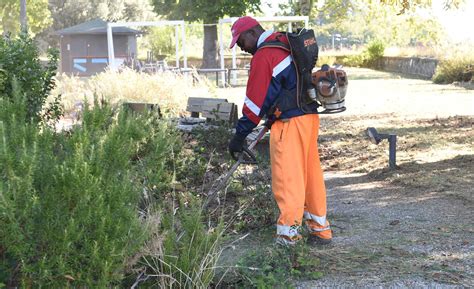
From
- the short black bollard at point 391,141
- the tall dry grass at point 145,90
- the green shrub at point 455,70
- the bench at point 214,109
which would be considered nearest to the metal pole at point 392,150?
the short black bollard at point 391,141

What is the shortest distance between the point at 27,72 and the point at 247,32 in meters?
1.97

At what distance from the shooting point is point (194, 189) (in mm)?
7172

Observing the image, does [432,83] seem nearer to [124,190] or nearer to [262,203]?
[262,203]

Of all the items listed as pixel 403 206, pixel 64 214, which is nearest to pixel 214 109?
pixel 403 206

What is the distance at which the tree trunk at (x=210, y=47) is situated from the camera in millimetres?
40094

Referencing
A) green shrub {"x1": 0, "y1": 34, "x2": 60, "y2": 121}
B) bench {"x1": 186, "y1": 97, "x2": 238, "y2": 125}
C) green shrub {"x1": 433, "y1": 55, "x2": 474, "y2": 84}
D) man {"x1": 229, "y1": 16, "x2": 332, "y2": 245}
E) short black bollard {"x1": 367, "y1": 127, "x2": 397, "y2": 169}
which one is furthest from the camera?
green shrub {"x1": 433, "y1": 55, "x2": 474, "y2": 84}

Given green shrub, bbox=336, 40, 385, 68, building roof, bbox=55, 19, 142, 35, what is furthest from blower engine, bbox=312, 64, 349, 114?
green shrub, bbox=336, 40, 385, 68

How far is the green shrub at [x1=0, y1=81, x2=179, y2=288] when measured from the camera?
3.67m

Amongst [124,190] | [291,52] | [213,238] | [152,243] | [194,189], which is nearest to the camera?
[124,190]

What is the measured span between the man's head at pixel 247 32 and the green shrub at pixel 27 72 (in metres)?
1.74

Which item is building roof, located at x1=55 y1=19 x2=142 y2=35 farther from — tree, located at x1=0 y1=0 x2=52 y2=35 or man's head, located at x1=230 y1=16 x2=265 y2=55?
man's head, located at x1=230 y1=16 x2=265 y2=55

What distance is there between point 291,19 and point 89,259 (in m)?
23.3

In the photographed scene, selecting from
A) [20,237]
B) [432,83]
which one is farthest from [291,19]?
[20,237]

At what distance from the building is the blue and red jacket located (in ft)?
127
